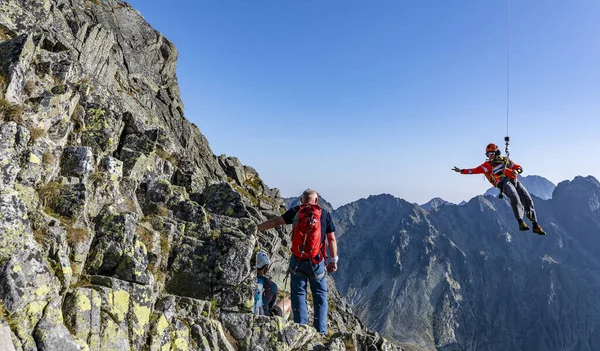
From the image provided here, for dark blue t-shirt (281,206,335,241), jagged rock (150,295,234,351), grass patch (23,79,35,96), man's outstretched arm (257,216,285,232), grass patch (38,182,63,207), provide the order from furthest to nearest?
grass patch (23,79,35,96)
man's outstretched arm (257,216,285,232)
dark blue t-shirt (281,206,335,241)
grass patch (38,182,63,207)
jagged rock (150,295,234,351)

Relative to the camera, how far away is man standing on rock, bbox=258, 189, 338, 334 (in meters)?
13.3

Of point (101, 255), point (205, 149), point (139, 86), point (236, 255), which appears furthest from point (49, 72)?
point (205, 149)

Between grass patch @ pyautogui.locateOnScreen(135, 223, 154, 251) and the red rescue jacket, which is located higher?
the red rescue jacket

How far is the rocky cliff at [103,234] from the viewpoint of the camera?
9.47 metres

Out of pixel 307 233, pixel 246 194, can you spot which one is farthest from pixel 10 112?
pixel 246 194

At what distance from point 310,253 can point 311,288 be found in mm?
1430

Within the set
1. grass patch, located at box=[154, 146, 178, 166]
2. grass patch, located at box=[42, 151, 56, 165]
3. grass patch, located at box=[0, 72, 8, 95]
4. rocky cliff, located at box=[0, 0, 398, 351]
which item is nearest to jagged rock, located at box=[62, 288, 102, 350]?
rocky cliff, located at box=[0, 0, 398, 351]

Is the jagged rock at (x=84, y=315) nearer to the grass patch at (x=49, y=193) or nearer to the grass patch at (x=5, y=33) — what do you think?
the grass patch at (x=49, y=193)

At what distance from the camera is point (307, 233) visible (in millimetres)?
13297

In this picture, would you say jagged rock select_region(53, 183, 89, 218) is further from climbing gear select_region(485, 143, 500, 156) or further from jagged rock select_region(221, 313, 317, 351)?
climbing gear select_region(485, 143, 500, 156)

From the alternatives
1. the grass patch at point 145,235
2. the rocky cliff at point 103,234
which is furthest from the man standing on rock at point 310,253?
the grass patch at point 145,235

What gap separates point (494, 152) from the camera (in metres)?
23.6

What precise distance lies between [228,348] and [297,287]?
3.18 meters

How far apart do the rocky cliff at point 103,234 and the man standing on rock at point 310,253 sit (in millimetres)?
1066
